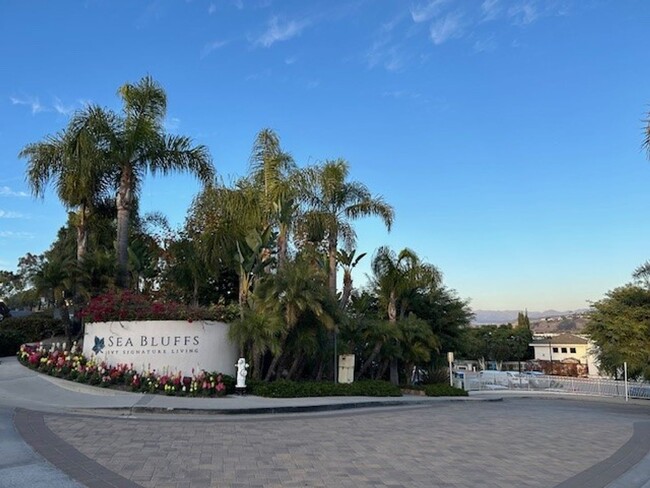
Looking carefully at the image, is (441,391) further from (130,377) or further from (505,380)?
(505,380)

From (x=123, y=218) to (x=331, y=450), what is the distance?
14.5 m

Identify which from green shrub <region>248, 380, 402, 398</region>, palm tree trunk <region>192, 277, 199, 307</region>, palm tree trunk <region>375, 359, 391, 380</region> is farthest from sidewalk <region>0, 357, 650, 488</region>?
palm tree trunk <region>192, 277, 199, 307</region>

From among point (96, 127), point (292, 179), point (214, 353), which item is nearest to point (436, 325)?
point (292, 179)

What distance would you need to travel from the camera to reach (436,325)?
87.6ft

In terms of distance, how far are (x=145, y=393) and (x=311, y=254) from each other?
8.48 metres

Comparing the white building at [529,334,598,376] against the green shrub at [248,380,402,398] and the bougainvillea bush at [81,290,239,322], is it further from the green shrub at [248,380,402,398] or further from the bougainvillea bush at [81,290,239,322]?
the bougainvillea bush at [81,290,239,322]

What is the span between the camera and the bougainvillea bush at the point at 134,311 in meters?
15.8

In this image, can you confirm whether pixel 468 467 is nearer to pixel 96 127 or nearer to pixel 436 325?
pixel 96 127

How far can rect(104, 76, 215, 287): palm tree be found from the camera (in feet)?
64.0

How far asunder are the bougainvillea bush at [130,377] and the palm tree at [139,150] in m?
4.68

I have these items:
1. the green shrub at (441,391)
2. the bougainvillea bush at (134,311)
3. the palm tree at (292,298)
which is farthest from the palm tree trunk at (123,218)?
the green shrub at (441,391)

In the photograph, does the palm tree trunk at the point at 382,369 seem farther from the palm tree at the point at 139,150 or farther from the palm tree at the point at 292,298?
the palm tree at the point at 139,150

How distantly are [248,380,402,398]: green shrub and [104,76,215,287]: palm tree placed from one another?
7439 mm

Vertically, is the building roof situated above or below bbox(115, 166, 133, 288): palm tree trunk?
below
